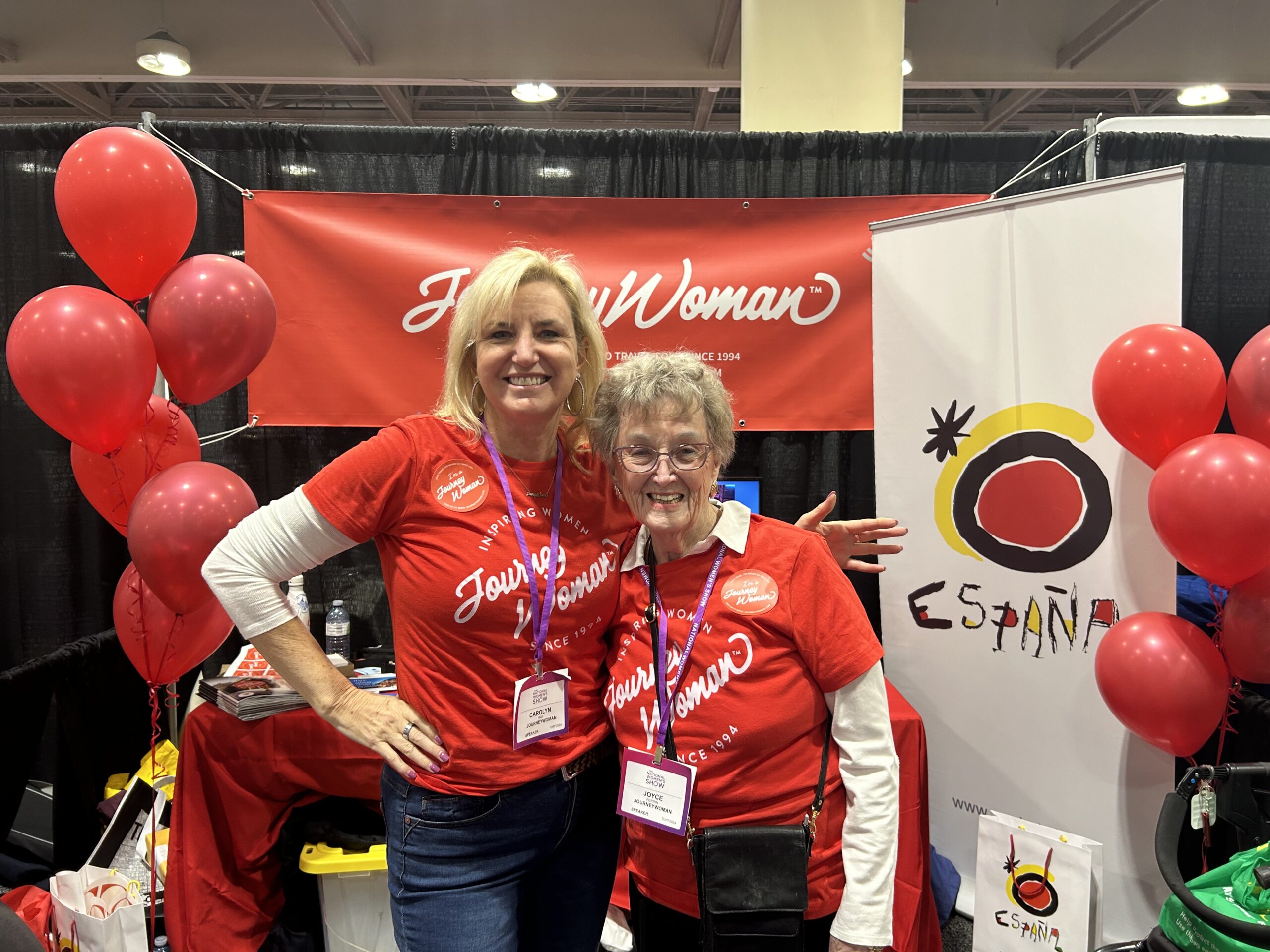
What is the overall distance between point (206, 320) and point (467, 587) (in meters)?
1.16

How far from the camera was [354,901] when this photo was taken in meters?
2.26

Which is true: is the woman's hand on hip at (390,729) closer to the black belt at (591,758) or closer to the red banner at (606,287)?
the black belt at (591,758)

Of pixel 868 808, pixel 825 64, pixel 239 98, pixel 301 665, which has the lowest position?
pixel 868 808

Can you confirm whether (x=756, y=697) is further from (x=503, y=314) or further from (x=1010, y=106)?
(x=1010, y=106)

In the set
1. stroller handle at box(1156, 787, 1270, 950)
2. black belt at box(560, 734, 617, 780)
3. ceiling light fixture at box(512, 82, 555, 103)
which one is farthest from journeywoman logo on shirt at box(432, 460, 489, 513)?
ceiling light fixture at box(512, 82, 555, 103)

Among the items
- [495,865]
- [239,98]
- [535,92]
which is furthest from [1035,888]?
[239,98]

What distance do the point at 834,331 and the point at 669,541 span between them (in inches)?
71.4

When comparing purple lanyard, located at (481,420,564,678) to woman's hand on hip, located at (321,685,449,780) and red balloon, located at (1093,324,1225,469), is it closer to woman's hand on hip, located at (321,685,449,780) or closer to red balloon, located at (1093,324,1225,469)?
woman's hand on hip, located at (321,685,449,780)

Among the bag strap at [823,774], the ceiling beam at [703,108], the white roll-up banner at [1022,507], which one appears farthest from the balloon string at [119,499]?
the ceiling beam at [703,108]

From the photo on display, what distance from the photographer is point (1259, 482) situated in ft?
5.76

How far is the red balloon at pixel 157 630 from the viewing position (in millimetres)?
1977

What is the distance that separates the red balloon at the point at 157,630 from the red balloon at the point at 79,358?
0.43 metres

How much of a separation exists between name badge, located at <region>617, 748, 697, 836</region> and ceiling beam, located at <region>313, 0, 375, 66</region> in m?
4.59

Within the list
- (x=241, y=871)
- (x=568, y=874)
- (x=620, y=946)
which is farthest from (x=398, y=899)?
(x=241, y=871)
